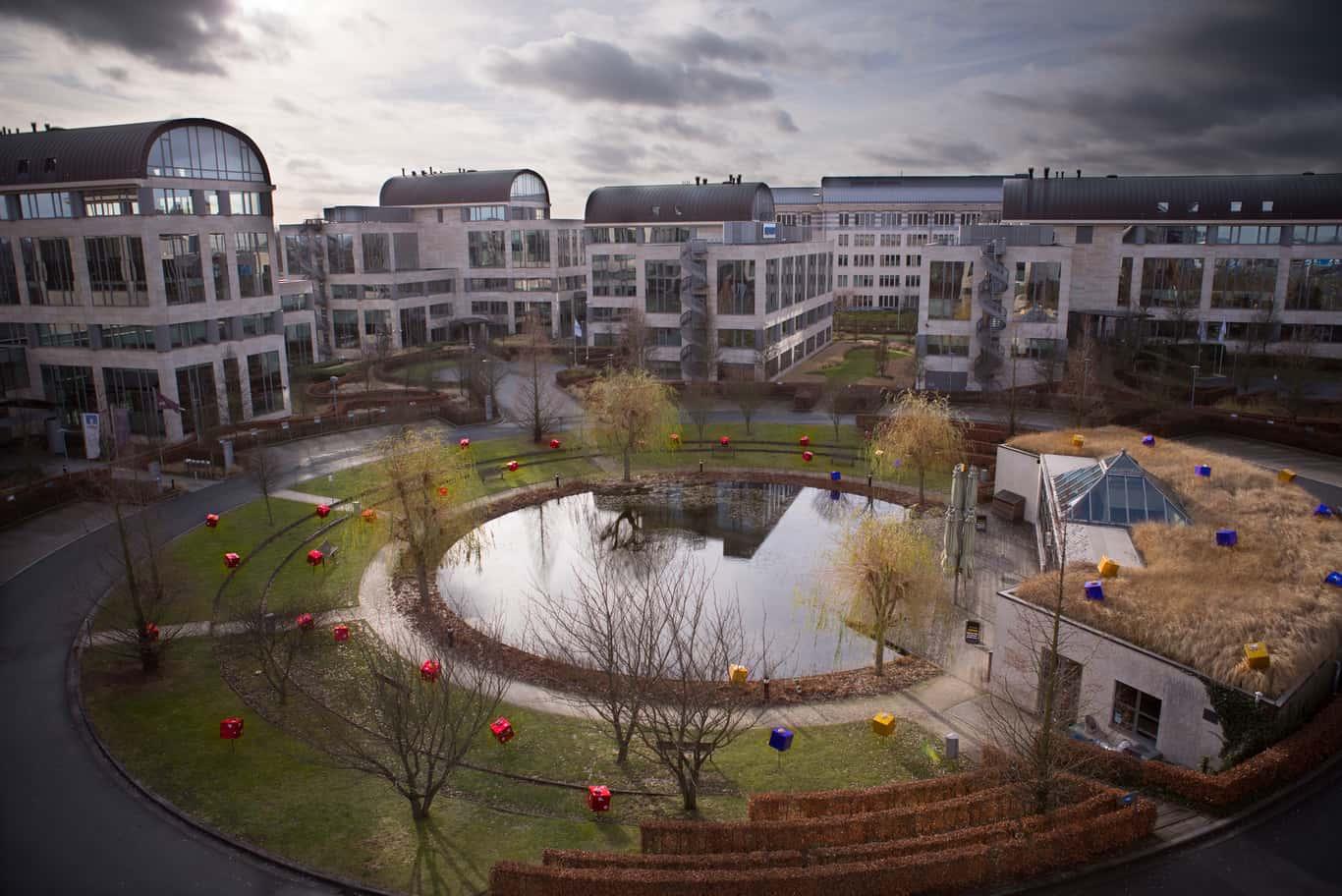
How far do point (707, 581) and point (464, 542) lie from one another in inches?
420

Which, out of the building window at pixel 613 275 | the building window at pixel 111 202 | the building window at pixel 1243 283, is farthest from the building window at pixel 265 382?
the building window at pixel 1243 283

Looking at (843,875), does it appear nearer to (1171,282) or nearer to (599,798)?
(599,798)

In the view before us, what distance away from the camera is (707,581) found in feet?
106

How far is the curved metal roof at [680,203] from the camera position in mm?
78438

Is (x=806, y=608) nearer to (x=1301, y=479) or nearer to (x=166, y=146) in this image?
(x=1301, y=479)

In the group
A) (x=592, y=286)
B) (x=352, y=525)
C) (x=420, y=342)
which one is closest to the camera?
(x=352, y=525)

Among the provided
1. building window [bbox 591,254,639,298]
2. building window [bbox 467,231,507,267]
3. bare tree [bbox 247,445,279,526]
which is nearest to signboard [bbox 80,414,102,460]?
bare tree [bbox 247,445,279,526]

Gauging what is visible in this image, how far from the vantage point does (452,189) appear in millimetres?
93688

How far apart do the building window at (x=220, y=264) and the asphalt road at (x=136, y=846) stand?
35.3 meters

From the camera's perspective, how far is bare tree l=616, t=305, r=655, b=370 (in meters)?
66.4

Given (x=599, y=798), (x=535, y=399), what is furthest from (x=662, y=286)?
(x=599, y=798)

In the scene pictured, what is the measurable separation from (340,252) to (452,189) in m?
14.6

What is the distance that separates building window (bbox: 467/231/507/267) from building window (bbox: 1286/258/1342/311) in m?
68.8

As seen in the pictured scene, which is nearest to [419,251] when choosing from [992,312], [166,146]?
[166,146]
